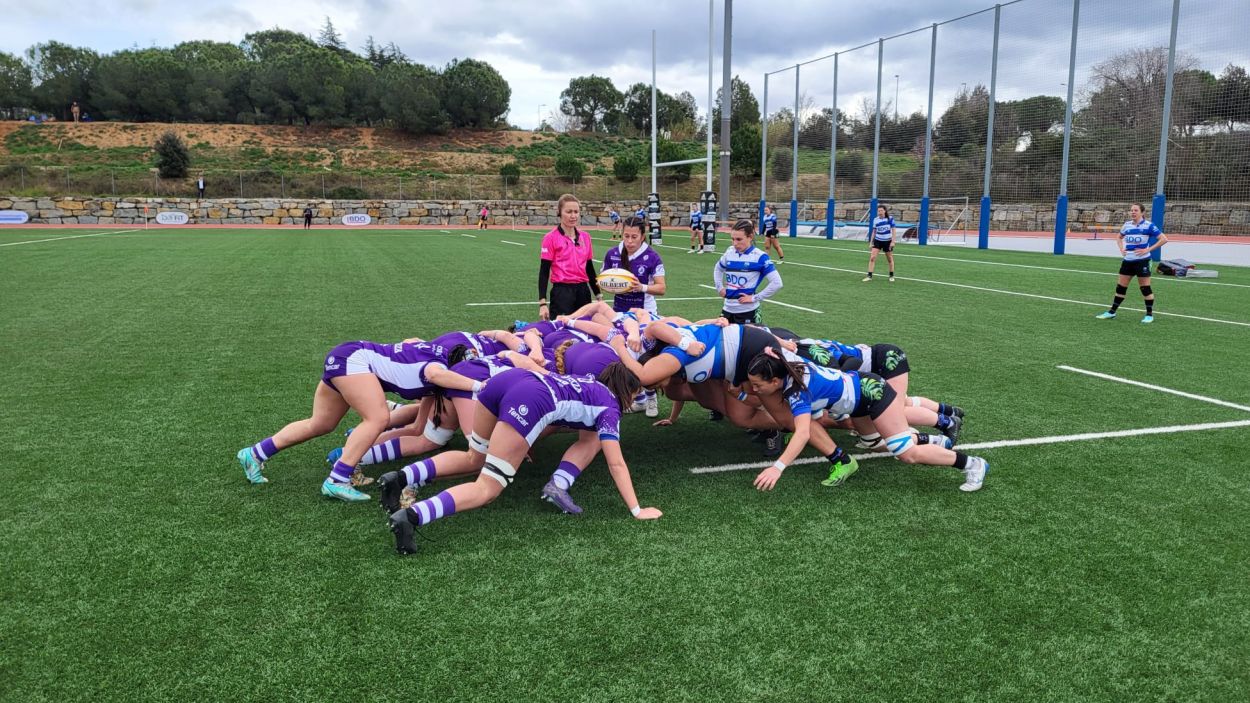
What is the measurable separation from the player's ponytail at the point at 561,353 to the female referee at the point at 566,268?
2452mm

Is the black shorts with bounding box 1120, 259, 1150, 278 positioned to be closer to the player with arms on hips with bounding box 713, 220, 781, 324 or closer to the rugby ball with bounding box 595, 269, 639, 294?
the player with arms on hips with bounding box 713, 220, 781, 324

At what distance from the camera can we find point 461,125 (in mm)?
76375

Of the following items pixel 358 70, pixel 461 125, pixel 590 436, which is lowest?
pixel 590 436

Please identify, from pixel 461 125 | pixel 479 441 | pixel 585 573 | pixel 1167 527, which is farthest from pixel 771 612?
pixel 461 125

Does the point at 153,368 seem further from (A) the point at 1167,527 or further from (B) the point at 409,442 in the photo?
(A) the point at 1167,527

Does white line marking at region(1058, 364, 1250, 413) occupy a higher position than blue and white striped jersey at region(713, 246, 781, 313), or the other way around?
blue and white striped jersey at region(713, 246, 781, 313)

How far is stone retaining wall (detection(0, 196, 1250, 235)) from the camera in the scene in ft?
82.7

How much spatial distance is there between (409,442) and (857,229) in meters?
33.1

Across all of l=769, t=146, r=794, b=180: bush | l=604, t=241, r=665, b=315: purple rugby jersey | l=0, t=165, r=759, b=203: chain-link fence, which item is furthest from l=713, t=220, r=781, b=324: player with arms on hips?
l=0, t=165, r=759, b=203: chain-link fence

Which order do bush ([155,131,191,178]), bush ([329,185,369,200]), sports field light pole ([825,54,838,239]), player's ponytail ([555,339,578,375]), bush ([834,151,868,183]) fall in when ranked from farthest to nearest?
bush ([329,185,369,200]), bush ([155,131,191,178]), sports field light pole ([825,54,838,239]), bush ([834,151,868,183]), player's ponytail ([555,339,578,375])

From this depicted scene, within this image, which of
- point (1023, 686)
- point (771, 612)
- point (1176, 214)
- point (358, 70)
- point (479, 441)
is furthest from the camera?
point (358, 70)

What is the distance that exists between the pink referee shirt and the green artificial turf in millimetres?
2250

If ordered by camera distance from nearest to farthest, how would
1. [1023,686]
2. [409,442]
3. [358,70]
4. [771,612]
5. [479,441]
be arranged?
[1023,686] < [771,612] < [479,441] < [409,442] < [358,70]

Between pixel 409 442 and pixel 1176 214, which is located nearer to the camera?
pixel 409 442
